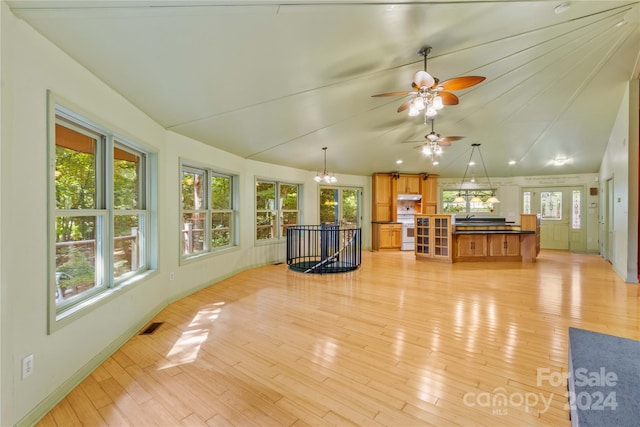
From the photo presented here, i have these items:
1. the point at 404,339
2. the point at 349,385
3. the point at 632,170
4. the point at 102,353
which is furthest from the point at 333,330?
the point at 632,170

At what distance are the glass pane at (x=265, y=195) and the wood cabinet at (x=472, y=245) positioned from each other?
483 centimetres

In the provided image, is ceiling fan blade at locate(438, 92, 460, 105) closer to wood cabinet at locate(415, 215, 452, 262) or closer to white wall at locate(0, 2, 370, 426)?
white wall at locate(0, 2, 370, 426)

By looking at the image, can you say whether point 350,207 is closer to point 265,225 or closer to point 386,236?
point 386,236

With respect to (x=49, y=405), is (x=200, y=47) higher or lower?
higher

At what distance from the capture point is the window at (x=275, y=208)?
6.83 metres

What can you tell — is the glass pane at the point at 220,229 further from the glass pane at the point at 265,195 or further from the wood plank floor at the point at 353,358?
the wood plank floor at the point at 353,358

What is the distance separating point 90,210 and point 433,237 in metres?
7.07

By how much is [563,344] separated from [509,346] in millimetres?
529

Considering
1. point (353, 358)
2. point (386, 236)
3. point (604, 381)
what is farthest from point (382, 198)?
point (604, 381)

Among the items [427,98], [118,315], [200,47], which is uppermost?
[200,47]

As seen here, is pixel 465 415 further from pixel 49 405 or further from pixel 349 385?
pixel 49 405

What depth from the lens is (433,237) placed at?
7.44m

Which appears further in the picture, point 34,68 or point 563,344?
point 563,344

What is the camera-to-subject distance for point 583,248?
8734 mm
